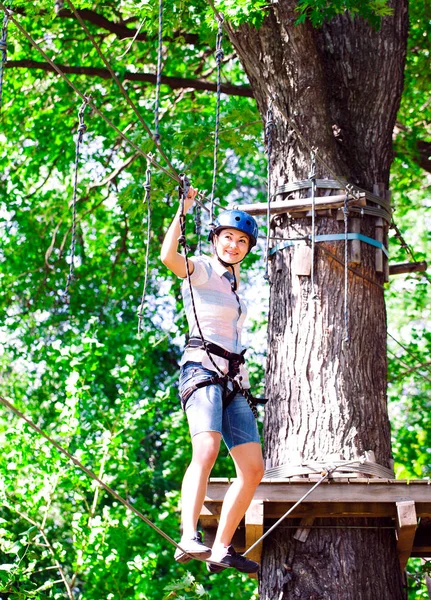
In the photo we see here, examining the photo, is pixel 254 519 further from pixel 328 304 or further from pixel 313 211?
pixel 313 211

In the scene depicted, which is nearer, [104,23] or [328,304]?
[328,304]

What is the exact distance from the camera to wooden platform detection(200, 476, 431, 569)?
4.54 m

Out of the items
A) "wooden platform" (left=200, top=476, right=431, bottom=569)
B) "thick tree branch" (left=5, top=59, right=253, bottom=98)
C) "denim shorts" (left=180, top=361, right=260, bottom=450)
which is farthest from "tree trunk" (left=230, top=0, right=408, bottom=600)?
"thick tree branch" (left=5, top=59, right=253, bottom=98)

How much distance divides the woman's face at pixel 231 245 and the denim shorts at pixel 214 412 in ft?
1.75

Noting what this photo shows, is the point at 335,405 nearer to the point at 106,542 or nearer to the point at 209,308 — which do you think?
the point at 209,308

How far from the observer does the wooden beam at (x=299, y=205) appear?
5555mm

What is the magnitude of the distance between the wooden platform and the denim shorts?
1.71 ft

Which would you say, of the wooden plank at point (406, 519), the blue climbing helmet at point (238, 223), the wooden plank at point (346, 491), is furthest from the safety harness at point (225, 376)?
the wooden plank at point (406, 519)

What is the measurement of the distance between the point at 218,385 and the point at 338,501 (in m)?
0.96

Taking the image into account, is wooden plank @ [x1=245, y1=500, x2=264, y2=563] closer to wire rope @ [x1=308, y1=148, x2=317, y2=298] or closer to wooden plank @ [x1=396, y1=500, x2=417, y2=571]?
wooden plank @ [x1=396, y1=500, x2=417, y2=571]

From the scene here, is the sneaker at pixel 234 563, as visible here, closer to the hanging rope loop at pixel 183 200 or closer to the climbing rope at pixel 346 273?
the hanging rope loop at pixel 183 200

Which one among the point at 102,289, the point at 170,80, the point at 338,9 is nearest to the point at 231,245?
the point at 338,9

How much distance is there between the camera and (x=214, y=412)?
4008 millimetres

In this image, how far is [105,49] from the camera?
991 cm
